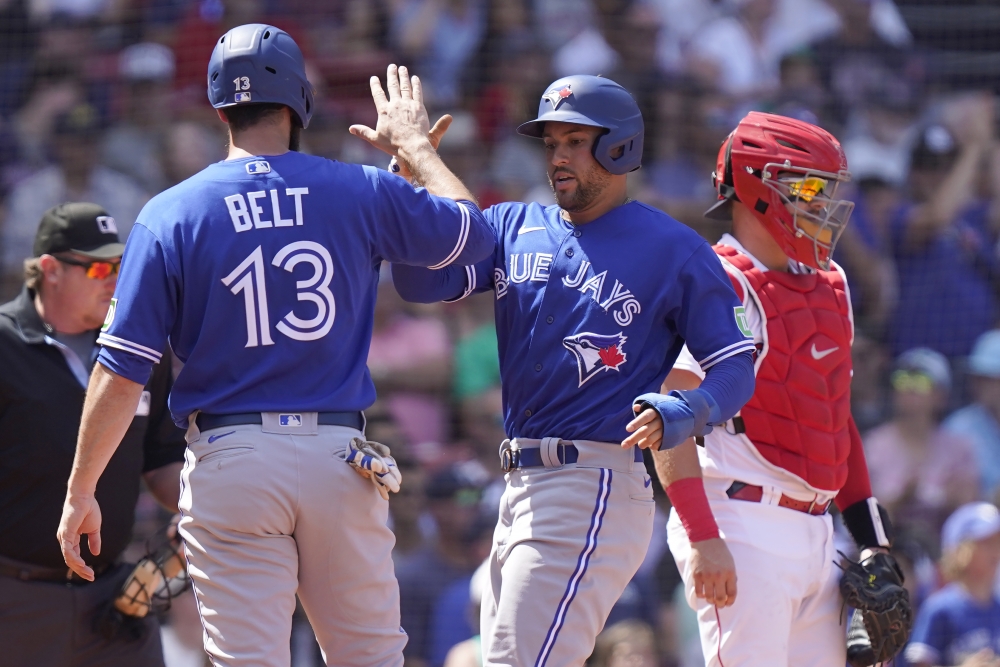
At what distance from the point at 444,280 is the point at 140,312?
978mm

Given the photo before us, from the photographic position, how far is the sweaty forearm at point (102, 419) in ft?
11.3

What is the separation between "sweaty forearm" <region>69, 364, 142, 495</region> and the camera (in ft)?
11.3

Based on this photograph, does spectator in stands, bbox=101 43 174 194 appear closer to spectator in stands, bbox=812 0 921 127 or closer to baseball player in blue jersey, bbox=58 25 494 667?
spectator in stands, bbox=812 0 921 127

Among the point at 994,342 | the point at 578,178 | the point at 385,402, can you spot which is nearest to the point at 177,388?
the point at 578,178

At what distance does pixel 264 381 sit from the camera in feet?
11.6

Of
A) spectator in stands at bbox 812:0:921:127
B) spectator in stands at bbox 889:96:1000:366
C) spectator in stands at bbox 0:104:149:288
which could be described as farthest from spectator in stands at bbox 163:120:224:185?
spectator in stands at bbox 889:96:1000:366

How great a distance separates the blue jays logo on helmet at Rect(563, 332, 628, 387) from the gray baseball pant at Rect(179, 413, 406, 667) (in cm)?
71

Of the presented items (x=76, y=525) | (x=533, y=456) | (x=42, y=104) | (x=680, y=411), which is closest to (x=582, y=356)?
(x=533, y=456)

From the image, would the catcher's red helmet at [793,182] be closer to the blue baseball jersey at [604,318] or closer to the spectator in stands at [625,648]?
the blue baseball jersey at [604,318]

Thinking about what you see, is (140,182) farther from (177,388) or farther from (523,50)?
(177,388)

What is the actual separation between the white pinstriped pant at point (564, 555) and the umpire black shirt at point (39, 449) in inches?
58.2

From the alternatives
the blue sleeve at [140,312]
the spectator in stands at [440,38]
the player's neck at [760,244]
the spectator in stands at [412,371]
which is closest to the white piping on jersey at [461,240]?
the blue sleeve at [140,312]

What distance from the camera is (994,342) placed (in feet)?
27.7

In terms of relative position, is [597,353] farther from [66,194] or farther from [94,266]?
[66,194]
